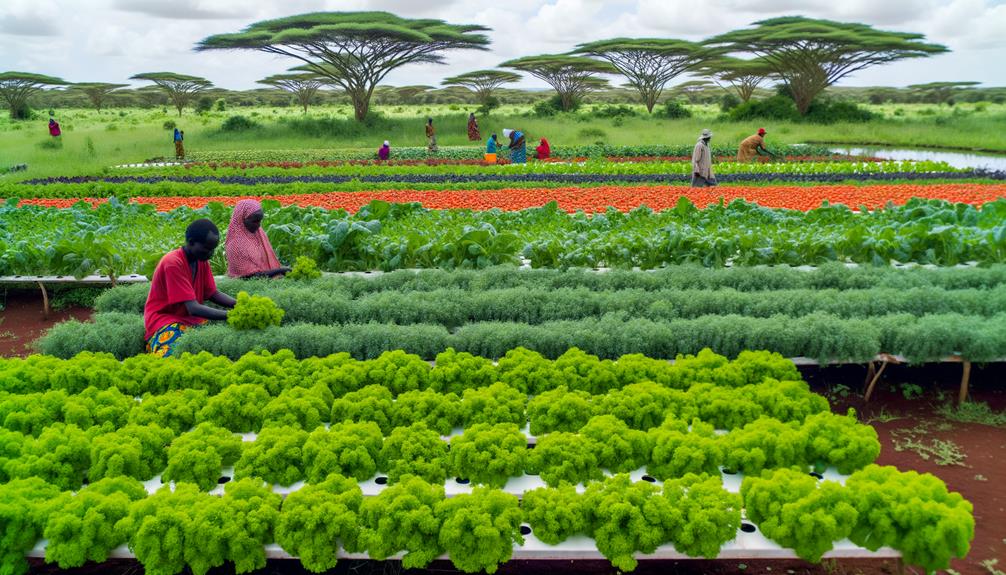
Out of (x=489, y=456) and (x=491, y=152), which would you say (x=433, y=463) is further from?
(x=491, y=152)

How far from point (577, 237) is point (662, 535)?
587cm

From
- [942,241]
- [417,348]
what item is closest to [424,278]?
[417,348]

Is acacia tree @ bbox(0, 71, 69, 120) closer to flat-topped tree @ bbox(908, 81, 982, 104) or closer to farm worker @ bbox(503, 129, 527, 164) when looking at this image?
farm worker @ bbox(503, 129, 527, 164)

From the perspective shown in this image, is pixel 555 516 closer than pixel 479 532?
No

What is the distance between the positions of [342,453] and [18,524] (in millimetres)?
1548

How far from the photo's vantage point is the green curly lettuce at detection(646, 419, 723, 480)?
377cm

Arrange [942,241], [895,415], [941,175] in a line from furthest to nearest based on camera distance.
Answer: [941,175]
[942,241]
[895,415]

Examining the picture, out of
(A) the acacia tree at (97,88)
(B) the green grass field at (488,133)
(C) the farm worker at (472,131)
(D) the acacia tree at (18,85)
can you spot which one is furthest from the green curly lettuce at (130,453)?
(A) the acacia tree at (97,88)

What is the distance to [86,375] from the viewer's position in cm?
501

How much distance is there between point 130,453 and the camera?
150 inches

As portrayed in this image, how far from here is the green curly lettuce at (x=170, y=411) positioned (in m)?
4.36

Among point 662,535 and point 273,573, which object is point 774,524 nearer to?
point 662,535

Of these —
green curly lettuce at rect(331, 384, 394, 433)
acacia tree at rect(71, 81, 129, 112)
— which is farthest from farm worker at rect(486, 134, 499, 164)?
acacia tree at rect(71, 81, 129, 112)

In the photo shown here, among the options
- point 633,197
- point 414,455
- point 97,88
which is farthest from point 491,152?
point 97,88
